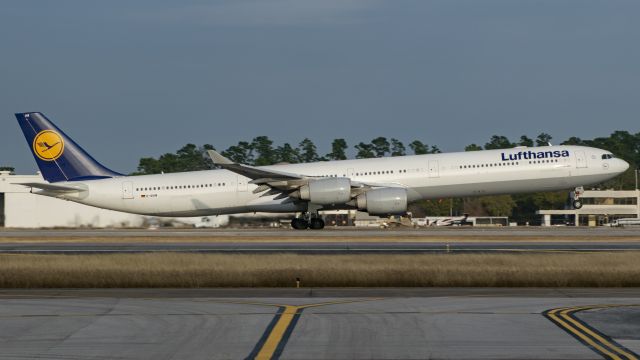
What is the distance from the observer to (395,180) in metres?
53.0

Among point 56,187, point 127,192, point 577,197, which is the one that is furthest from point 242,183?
point 577,197

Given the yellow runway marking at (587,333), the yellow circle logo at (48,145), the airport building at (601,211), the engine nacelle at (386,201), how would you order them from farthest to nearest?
the airport building at (601,211) < the yellow circle logo at (48,145) < the engine nacelle at (386,201) < the yellow runway marking at (587,333)

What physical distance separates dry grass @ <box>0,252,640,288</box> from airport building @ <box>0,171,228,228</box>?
35.7m

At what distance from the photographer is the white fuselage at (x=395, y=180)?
52219 millimetres

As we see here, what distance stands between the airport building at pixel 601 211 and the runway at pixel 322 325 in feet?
305

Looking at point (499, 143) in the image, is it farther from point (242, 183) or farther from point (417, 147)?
point (242, 183)

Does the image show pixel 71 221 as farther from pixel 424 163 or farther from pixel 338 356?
pixel 338 356

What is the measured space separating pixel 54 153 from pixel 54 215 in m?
20.0

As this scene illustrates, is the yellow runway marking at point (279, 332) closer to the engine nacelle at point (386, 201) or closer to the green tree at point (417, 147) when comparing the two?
the engine nacelle at point (386, 201)

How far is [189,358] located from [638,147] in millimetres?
175987

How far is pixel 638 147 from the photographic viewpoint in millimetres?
178125

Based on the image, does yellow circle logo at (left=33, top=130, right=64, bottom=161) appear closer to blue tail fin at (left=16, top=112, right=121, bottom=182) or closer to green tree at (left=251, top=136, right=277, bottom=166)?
blue tail fin at (left=16, top=112, right=121, bottom=182)

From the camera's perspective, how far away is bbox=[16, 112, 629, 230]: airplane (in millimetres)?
52094

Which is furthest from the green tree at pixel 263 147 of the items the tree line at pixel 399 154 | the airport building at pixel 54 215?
the airport building at pixel 54 215
